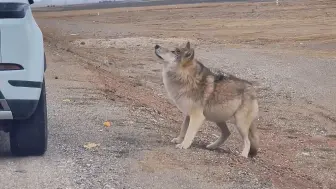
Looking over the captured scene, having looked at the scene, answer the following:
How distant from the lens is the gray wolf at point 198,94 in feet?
34.0

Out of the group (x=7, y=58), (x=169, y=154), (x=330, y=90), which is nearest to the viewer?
(x=7, y=58)

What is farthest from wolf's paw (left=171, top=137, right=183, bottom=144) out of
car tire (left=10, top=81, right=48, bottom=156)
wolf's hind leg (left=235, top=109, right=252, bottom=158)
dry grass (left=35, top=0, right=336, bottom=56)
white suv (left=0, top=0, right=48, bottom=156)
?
dry grass (left=35, top=0, right=336, bottom=56)

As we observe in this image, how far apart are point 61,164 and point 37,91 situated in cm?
89

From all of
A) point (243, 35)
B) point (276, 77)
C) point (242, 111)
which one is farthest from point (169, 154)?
point (243, 35)

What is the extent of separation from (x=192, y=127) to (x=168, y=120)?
3.04m

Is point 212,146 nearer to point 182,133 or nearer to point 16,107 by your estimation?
point 182,133

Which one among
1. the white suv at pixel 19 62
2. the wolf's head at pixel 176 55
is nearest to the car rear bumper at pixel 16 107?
the white suv at pixel 19 62

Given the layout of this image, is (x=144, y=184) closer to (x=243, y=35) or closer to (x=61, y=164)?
(x=61, y=164)

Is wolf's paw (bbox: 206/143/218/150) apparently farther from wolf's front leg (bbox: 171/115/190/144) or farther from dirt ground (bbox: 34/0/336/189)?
wolf's front leg (bbox: 171/115/190/144)

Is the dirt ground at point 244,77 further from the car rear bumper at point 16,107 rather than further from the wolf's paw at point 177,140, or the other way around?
the car rear bumper at point 16,107

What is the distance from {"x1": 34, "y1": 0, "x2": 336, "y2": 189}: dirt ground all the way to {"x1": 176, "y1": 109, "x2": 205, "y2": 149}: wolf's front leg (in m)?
0.18

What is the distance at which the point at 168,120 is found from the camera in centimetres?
1335

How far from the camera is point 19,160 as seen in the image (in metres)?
9.03

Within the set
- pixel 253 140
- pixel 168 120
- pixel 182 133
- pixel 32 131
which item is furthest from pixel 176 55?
Result: pixel 168 120
